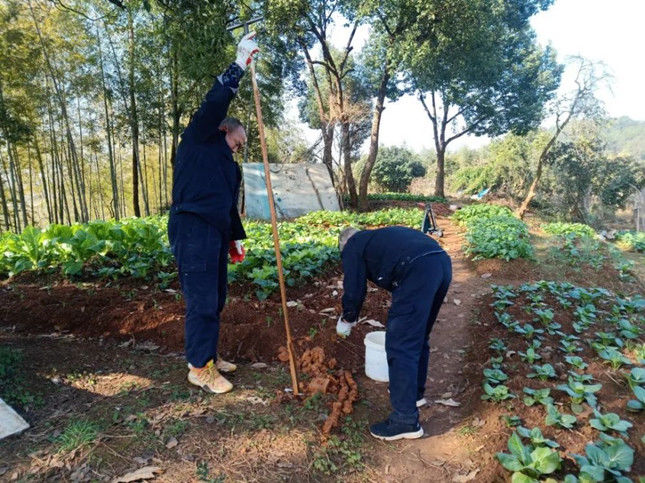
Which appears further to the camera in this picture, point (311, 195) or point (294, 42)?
point (294, 42)

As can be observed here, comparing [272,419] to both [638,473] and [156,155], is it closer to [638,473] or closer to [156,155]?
[638,473]

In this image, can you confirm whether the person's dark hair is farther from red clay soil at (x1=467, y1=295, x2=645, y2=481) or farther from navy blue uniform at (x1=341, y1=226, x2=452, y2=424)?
red clay soil at (x1=467, y1=295, x2=645, y2=481)

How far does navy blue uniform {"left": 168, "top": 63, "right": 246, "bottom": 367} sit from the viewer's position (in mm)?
2613

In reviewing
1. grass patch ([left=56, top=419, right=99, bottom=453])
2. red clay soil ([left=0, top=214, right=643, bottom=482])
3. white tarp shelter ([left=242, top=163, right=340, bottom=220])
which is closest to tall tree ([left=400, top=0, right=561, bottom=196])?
white tarp shelter ([left=242, top=163, right=340, bottom=220])

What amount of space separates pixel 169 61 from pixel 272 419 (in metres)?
14.3

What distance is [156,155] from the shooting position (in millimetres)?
22859

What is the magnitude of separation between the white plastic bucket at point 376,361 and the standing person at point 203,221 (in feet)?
3.67

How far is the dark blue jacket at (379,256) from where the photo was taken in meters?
2.42

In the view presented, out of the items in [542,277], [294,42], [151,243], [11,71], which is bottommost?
[542,277]

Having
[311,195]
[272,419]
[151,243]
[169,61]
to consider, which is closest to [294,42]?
[169,61]

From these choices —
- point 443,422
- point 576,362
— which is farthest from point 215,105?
point 576,362

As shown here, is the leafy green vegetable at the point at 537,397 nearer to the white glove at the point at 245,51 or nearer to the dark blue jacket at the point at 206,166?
the dark blue jacket at the point at 206,166

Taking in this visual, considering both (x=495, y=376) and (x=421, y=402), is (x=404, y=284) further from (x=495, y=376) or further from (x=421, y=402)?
(x=495, y=376)

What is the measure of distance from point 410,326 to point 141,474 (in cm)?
164
